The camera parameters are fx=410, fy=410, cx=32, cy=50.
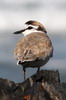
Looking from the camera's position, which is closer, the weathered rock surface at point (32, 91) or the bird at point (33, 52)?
the weathered rock surface at point (32, 91)

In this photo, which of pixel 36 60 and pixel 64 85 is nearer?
pixel 64 85

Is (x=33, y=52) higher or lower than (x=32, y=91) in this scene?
higher

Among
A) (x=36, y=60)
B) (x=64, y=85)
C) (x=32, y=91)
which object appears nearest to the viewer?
(x=32, y=91)

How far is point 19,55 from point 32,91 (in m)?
6.53

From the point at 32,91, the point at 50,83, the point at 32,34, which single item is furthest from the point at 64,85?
the point at 32,34

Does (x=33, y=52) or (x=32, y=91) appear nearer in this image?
(x=32, y=91)

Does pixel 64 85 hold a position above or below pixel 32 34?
below

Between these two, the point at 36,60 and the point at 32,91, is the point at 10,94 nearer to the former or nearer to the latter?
the point at 32,91

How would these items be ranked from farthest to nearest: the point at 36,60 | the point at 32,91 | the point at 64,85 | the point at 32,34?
the point at 32,34
the point at 36,60
the point at 64,85
the point at 32,91

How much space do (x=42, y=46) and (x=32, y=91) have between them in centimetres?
703

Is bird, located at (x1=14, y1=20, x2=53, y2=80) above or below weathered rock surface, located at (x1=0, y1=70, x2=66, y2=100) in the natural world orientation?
above

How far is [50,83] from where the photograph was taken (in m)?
8.48

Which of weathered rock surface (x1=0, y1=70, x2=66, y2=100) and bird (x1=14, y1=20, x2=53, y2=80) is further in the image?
bird (x1=14, y1=20, x2=53, y2=80)

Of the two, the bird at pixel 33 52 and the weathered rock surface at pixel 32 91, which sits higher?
the bird at pixel 33 52
